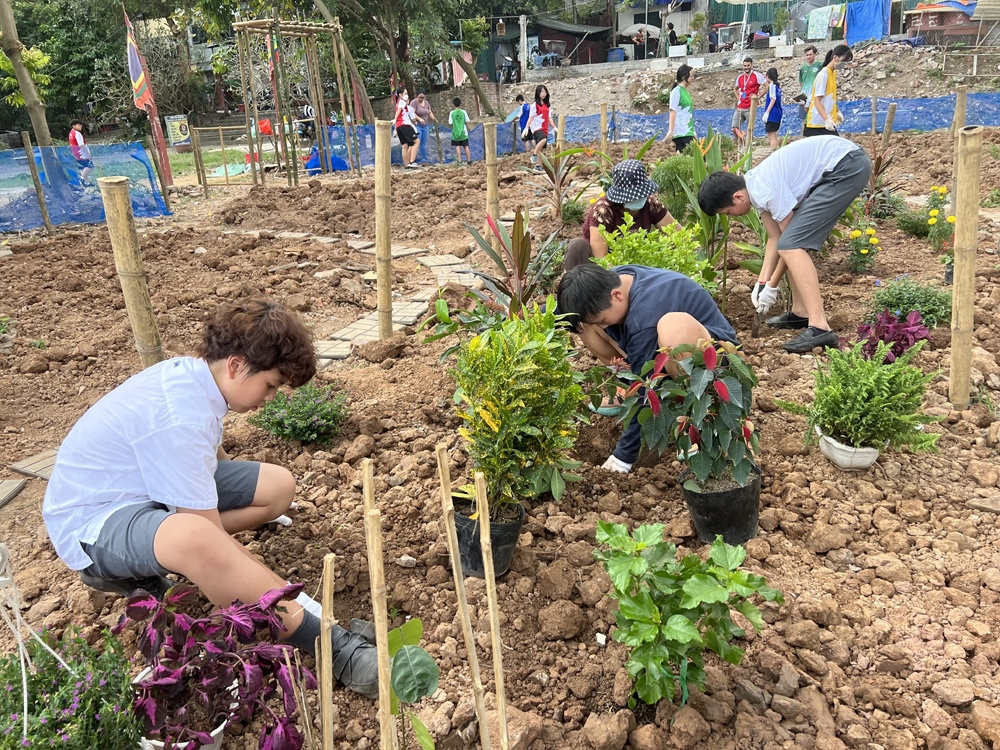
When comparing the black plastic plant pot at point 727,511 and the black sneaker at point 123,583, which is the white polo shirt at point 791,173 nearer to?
the black plastic plant pot at point 727,511

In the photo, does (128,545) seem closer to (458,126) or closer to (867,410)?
(867,410)

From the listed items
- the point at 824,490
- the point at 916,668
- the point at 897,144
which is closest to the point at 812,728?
the point at 916,668

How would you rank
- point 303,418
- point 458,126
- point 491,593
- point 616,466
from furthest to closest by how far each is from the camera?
point 458,126, point 303,418, point 616,466, point 491,593

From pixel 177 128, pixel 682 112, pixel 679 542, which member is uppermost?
pixel 177 128

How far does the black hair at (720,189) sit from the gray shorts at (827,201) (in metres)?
0.38

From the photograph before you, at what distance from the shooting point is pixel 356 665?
1891 mm

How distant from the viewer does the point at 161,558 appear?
1.82 m

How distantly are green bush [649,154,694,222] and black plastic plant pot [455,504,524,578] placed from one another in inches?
168

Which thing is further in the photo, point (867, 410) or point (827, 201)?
point (827, 201)

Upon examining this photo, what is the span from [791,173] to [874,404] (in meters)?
1.75

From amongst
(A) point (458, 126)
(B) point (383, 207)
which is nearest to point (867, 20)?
(A) point (458, 126)

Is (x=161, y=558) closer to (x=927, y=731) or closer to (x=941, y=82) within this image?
(x=927, y=731)

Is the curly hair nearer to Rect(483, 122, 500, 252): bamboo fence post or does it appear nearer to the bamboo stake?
the bamboo stake

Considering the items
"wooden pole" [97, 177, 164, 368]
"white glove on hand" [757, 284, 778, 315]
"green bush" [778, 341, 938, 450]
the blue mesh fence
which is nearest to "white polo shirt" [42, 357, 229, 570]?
"wooden pole" [97, 177, 164, 368]
